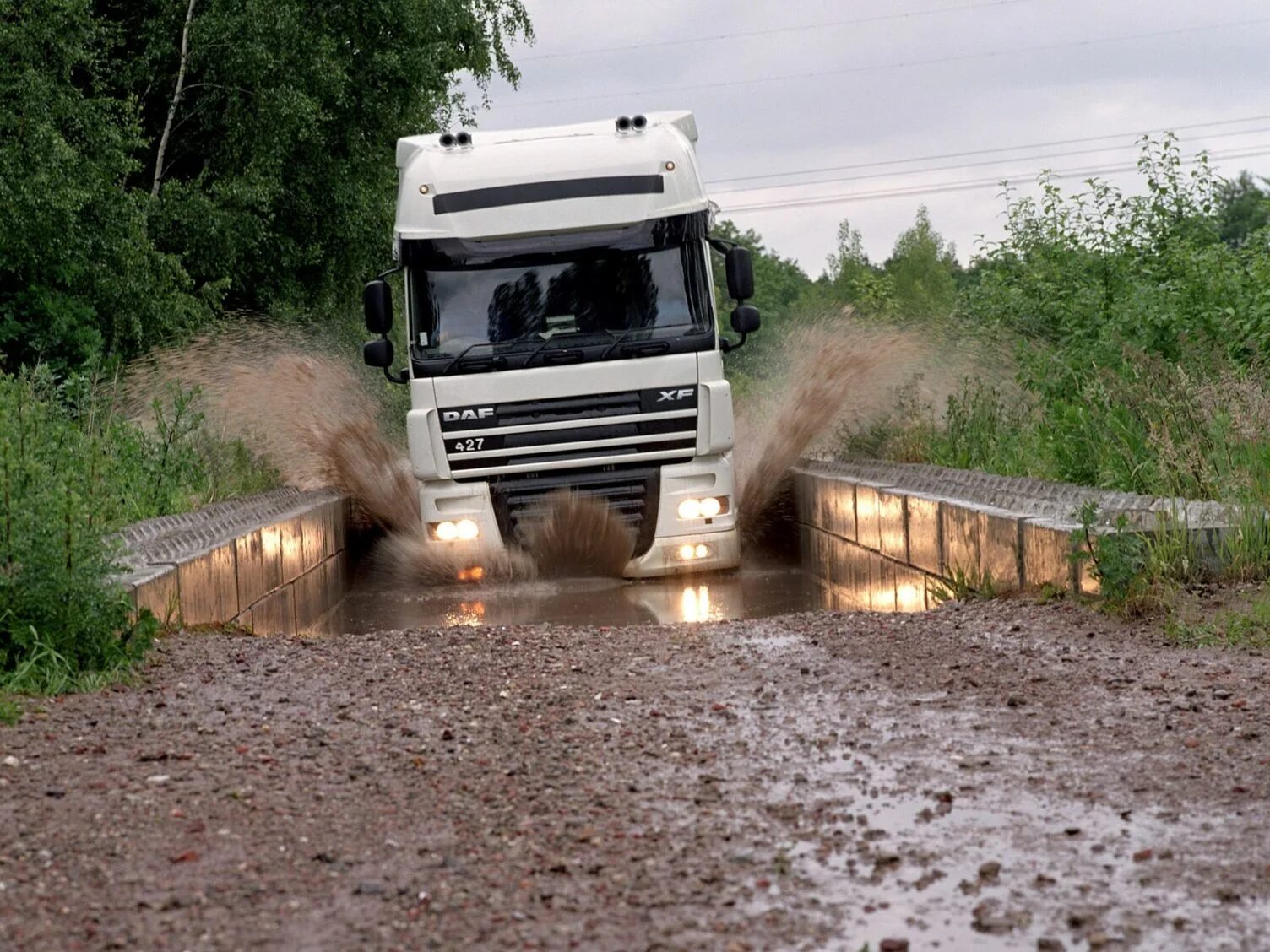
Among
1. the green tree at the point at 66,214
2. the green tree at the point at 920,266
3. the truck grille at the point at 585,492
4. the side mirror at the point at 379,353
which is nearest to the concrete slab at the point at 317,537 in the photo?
the side mirror at the point at 379,353

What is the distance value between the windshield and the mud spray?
2563 millimetres

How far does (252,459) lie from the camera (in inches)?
699

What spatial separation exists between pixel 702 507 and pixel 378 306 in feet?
10.1

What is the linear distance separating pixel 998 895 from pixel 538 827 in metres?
1.36

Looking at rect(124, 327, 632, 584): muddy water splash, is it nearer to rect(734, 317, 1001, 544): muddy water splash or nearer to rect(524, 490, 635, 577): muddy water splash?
rect(524, 490, 635, 577): muddy water splash

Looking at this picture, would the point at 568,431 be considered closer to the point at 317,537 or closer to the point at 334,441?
the point at 317,537

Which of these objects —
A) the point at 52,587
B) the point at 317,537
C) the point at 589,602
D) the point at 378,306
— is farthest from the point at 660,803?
the point at 317,537

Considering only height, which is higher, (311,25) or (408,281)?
(311,25)

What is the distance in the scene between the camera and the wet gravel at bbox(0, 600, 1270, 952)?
3926 mm

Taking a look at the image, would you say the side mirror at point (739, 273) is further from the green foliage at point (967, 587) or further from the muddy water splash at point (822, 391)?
the muddy water splash at point (822, 391)

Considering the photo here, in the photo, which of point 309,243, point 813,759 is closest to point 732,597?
point 813,759

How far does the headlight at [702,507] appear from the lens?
43.1ft

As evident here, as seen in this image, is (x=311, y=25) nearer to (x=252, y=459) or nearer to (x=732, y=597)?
(x=252, y=459)

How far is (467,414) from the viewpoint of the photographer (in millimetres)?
12875
